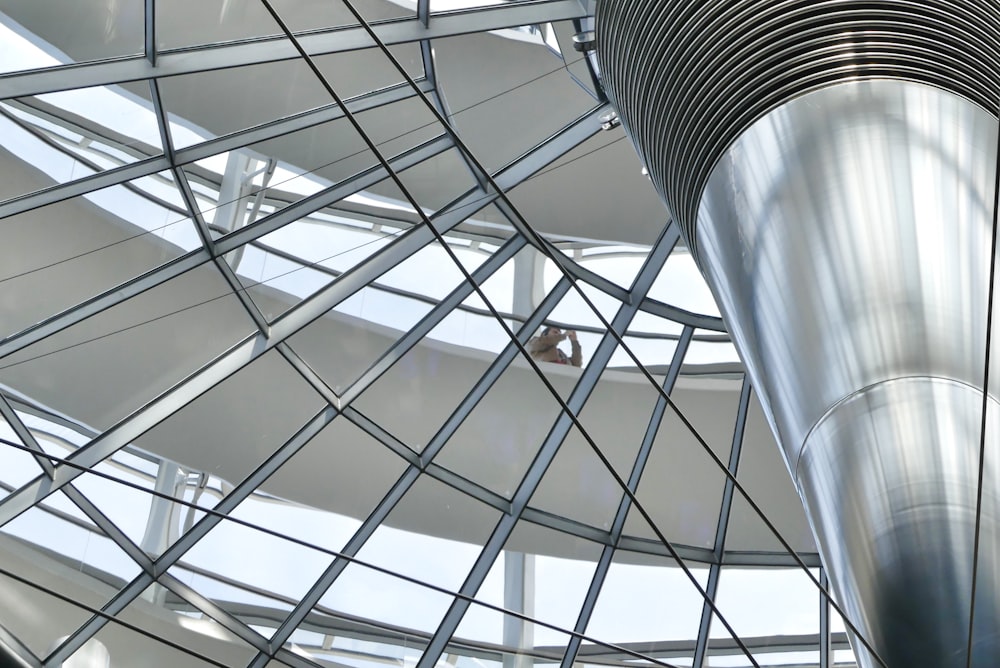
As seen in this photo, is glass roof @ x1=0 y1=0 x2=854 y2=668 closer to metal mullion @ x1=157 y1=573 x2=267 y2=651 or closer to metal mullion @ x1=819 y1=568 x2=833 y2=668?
metal mullion @ x1=157 y1=573 x2=267 y2=651

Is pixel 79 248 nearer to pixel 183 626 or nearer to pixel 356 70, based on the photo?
pixel 356 70

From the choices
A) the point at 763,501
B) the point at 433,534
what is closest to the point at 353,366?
the point at 433,534

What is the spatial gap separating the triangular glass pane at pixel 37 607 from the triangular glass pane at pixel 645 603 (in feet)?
26.7

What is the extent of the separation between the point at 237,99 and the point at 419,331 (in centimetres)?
393

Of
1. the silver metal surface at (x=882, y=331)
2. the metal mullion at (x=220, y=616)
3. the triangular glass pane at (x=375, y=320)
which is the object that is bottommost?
the silver metal surface at (x=882, y=331)

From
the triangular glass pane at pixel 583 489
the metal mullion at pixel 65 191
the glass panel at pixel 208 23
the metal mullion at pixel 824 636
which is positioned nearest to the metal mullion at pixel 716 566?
the triangular glass pane at pixel 583 489

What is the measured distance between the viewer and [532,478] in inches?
696

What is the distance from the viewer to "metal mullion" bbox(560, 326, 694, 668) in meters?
17.4

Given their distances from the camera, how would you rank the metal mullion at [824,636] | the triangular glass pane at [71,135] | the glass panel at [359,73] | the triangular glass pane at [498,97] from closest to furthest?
the triangular glass pane at [71,135] → the glass panel at [359,73] → the triangular glass pane at [498,97] → the metal mullion at [824,636]

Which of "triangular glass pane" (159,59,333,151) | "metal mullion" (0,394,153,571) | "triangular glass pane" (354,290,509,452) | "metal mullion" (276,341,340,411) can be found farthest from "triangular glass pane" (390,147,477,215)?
"metal mullion" (0,394,153,571)

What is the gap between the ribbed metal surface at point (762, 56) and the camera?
6430mm

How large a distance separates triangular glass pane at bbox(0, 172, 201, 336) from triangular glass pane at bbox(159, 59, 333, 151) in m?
1.27

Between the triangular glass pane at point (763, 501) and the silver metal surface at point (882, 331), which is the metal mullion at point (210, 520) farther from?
the silver metal surface at point (882, 331)

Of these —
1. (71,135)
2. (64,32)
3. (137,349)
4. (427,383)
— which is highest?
(64,32)
